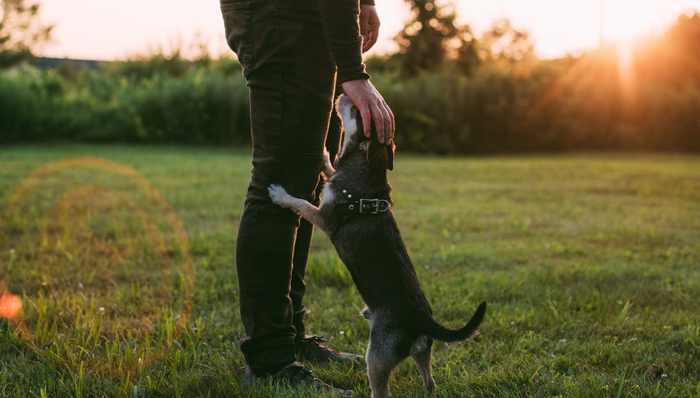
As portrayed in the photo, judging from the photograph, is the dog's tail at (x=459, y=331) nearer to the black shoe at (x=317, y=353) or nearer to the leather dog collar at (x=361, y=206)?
the leather dog collar at (x=361, y=206)

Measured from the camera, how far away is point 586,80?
848 inches

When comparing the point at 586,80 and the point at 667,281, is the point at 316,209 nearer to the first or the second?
the point at 667,281

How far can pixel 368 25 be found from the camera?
2.94 meters

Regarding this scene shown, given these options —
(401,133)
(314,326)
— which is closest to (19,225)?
(314,326)

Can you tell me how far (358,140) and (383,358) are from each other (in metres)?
0.92

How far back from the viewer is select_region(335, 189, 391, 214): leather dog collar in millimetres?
2523

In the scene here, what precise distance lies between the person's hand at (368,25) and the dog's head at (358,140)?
1.32 ft

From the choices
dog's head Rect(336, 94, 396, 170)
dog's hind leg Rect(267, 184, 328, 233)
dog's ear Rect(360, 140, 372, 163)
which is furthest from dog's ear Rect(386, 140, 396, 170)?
dog's hind leg Rect(267, 184, 328, 233)

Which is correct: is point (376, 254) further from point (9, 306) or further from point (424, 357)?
point (9, 306)

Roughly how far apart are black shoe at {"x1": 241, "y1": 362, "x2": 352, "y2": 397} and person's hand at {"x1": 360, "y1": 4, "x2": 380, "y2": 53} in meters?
1.50

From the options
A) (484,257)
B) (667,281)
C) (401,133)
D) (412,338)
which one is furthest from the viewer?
(401,133)

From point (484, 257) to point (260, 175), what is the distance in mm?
2994

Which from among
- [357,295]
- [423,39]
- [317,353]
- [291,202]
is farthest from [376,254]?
[423,39]

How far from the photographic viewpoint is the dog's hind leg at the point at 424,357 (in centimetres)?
246
